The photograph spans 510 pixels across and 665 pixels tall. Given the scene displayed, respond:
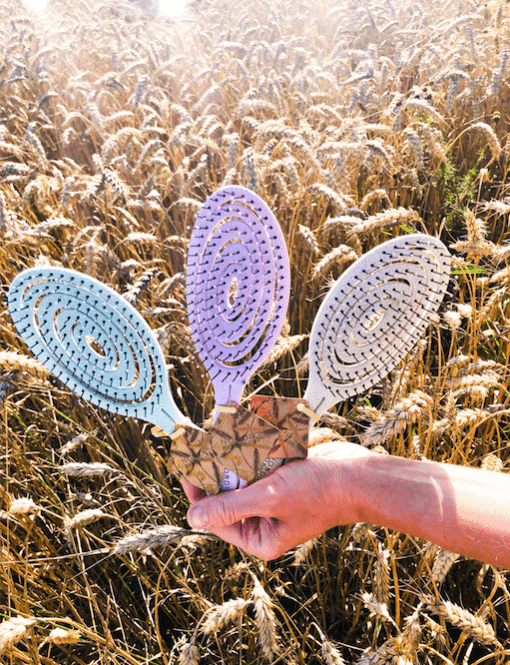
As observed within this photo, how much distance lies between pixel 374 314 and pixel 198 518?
0.43m

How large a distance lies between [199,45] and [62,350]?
4721 mm

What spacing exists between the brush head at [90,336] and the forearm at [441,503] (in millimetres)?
332

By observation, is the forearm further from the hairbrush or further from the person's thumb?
the hairbrush

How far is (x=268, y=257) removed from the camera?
79 cm

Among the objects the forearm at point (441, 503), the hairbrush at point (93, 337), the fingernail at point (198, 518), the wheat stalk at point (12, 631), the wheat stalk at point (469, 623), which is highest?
the hairbrush at point (93, 337)

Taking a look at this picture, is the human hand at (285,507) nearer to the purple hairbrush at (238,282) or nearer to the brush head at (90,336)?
the purple hairbrush at (238,282)

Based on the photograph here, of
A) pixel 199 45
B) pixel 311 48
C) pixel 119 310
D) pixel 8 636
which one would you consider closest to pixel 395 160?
pixel 119 310

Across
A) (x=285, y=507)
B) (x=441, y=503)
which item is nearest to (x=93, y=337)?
(x=285, y=507)

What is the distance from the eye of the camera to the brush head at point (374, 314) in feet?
2.47

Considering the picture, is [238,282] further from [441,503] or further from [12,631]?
[12,631]

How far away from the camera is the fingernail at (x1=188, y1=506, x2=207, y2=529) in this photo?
772 mm

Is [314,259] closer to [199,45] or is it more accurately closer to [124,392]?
[124,392]

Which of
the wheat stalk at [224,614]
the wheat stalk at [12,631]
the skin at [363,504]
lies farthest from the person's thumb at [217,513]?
the wheat stalk at [12,631]

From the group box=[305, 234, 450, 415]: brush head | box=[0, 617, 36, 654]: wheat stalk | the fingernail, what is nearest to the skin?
the fingernail
